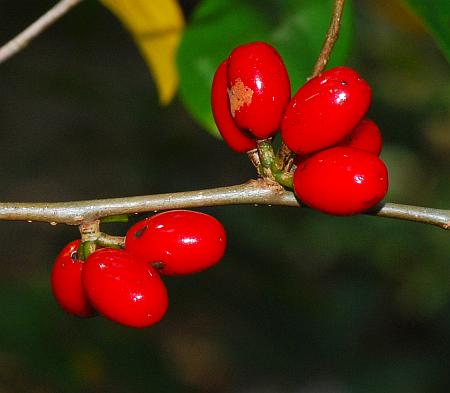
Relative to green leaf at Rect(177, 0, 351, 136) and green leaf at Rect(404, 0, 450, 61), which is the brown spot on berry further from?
green leaf at Rect(177, 0, 351, 136)

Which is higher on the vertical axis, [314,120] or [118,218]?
[314,120]

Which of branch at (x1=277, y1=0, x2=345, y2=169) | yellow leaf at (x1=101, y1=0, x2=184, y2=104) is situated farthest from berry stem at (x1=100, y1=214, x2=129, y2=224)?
yellow leaf at (x1=101, y1=0, x2=184, y2=104)

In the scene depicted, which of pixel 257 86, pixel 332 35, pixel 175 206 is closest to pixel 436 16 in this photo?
pixel 332 35

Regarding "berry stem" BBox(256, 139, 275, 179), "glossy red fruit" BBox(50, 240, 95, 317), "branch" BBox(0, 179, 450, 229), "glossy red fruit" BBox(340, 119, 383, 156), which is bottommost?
"glossy red fruit" BBox(50, 240, 95, 317)

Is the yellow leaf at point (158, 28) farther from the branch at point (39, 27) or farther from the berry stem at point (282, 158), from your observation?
the berry stem at point (282, 158)

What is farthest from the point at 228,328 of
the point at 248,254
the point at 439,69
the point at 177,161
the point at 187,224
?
the point at 187,224

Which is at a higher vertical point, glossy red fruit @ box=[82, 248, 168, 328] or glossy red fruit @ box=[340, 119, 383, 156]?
glossy red fruit @ box=[340, 119, 383, 156]

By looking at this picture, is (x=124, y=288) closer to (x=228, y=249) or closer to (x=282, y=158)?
(x=282, y=158)
